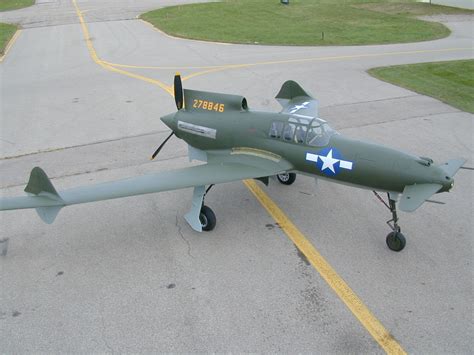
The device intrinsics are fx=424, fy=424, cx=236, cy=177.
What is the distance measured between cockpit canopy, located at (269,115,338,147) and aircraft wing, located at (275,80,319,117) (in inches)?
102

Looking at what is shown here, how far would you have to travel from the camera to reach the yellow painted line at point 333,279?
698 cm

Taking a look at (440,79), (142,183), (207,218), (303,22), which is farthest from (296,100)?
(303,22)

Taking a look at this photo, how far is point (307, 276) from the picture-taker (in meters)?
8.43

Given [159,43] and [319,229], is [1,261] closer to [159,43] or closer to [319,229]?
[319,229]

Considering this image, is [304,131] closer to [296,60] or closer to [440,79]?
[440,79]

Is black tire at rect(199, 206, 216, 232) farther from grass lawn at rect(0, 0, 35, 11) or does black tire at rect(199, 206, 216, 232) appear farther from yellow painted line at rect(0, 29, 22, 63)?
grass lawn at rect(0, 0, 35, 11)

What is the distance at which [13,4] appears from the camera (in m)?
52.1

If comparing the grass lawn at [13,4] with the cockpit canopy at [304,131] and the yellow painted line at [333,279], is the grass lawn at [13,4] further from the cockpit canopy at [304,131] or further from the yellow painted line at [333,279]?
the cockpit canopy at [304,131]

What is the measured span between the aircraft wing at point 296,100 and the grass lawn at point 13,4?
47569 millimetres

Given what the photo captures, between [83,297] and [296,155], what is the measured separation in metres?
5.33

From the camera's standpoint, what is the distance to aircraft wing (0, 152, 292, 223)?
885 centimetres

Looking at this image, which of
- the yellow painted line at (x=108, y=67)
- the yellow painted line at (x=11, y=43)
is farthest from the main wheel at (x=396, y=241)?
the yellow painted line at (x=11, y=43)

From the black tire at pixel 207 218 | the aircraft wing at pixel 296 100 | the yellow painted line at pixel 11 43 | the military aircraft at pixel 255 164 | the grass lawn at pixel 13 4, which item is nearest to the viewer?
the military aircraft at pixel 255 164

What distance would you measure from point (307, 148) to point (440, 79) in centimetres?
1526
